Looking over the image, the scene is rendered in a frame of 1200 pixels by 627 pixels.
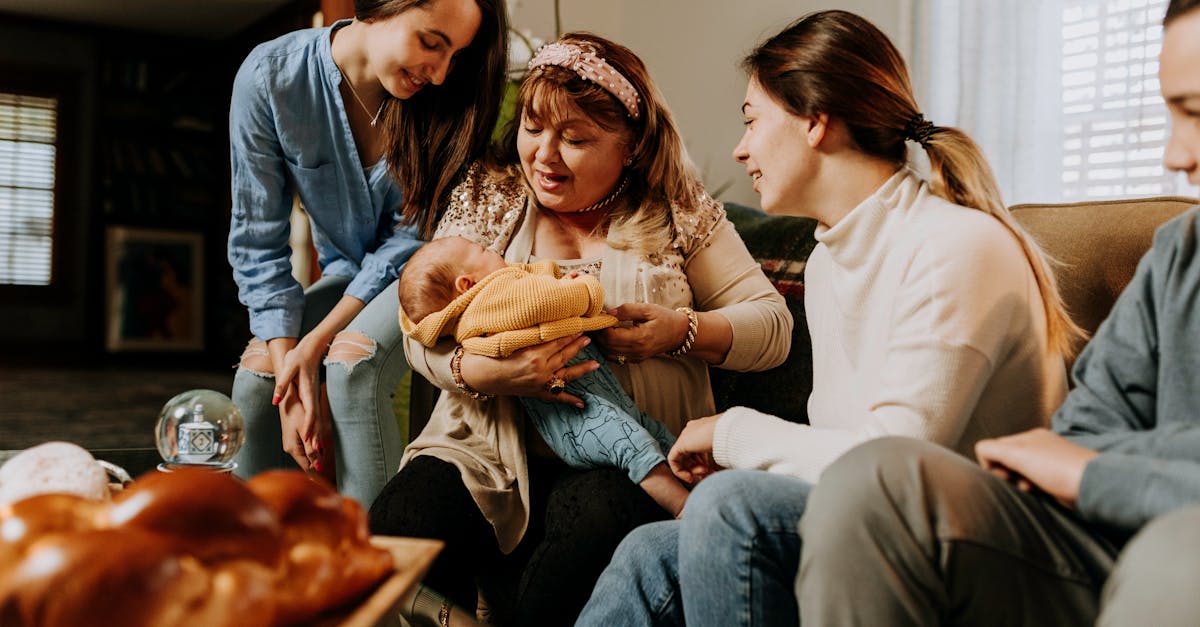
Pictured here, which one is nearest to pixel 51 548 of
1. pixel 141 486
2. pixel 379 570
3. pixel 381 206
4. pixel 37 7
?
pixel 141 486

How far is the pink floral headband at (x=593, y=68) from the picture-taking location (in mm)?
1676

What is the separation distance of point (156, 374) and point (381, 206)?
3.34 metres

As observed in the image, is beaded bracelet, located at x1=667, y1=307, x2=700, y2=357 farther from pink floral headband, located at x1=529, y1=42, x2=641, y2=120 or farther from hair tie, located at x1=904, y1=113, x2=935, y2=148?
hair tie, located at x1=904, y1=113, x2=935, y2=148

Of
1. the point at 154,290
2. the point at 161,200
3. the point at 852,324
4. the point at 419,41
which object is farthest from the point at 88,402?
the point at 852,324

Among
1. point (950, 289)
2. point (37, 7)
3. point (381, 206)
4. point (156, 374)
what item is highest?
point (37, 7)

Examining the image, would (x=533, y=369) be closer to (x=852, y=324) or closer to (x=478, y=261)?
(x=478, y=261)

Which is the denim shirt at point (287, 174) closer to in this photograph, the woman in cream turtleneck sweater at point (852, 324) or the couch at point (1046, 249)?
the couch at point (1046, 249)

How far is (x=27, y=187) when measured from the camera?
12.6 ft

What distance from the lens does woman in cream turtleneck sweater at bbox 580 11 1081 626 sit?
101cm

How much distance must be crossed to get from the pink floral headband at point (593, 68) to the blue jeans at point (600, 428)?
45 cm

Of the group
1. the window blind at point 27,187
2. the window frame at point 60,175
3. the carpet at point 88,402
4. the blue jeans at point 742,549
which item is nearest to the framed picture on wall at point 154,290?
the carpet at point 88,402

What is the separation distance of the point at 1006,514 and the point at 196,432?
1.04m

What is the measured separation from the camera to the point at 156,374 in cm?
489

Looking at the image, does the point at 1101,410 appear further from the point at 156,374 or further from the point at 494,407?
the point at 156,374
